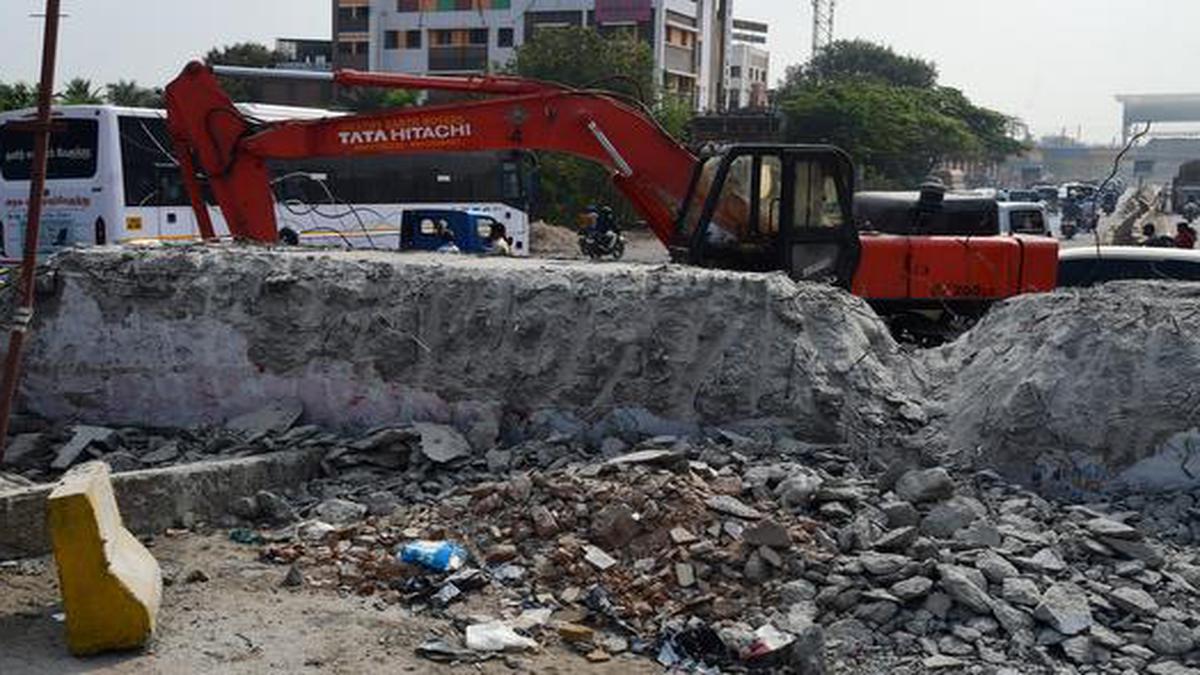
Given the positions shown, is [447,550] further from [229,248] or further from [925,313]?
[925,313]

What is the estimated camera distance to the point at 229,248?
9.48 meters

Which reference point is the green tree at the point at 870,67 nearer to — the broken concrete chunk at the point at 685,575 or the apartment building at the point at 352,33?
the apartment building at the point at 352,33

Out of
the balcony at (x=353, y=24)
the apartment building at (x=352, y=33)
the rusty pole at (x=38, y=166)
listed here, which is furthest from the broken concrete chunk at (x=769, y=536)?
the balcony at (x=353, y=24)

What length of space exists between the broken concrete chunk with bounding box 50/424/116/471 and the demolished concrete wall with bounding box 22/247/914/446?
1.44ft

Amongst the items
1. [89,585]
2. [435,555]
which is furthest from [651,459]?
[89,585]

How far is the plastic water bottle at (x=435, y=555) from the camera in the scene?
6.11 m

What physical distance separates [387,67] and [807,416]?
5123cm

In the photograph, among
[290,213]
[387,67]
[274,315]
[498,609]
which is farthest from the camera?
[387,67]

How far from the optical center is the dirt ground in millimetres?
5254

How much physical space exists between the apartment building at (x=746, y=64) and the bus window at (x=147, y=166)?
166 feet

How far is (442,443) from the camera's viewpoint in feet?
25.2

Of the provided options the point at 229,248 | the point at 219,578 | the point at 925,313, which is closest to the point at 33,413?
the point at 229,248

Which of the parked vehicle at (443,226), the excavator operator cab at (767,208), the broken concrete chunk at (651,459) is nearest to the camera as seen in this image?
the broken concrete chunk at (651,459)

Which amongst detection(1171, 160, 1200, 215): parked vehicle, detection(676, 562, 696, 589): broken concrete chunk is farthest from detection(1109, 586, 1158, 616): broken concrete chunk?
detection(1171, 160, 1200, 215): parked vehicle
